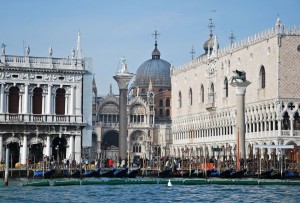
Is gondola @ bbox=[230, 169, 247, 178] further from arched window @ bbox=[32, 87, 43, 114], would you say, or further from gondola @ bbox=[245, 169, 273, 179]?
arched window @ bbox=[32, 87, 43, 114]

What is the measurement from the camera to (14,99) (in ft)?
165

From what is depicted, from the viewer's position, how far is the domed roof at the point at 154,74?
9894 cm

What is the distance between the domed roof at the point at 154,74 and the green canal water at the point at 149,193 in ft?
187

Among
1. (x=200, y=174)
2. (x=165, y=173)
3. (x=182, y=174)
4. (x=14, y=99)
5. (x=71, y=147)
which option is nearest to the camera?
(x=200, y=174)

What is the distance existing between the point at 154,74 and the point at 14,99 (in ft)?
163

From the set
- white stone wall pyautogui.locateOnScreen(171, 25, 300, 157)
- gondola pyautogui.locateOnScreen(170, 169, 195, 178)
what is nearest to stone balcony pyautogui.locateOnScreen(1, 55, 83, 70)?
gondola pyautogui.locateOnScreen(170, 169, 195, 178)

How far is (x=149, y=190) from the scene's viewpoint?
38.6 meters

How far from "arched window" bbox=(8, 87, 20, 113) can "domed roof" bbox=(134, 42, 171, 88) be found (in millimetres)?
48837

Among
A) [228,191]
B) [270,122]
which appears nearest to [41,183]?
[228,191]

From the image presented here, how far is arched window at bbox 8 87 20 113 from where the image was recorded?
50.2 meters

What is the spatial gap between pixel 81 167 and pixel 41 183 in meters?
6.27

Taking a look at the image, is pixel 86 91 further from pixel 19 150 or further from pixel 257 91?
pixel 257 91

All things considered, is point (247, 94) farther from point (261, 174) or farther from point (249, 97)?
point (261, 174)

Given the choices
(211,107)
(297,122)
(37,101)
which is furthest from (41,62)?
(211,107)
